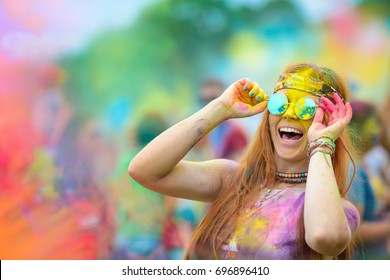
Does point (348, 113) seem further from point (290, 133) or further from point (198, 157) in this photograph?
point (198, 157)

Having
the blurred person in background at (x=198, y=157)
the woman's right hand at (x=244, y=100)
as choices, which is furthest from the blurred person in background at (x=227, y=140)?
the woman's right hand at (x=244, y=100)

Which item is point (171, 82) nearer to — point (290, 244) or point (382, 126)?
point (382, 126)

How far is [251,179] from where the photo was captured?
261 centimetres

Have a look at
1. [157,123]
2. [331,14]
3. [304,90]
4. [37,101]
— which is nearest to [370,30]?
[331,14]

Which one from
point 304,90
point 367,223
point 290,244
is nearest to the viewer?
point 290,244

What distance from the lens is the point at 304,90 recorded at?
2561 mm

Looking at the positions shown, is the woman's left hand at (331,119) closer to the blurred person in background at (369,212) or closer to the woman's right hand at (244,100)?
the woman's right hand at (244,100)

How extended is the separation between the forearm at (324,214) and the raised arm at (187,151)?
41 centimetres

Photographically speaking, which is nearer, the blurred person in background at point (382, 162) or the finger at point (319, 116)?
the finger at point (319, 116)

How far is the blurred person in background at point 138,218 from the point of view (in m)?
4.87

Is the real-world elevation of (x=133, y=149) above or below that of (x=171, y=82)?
below

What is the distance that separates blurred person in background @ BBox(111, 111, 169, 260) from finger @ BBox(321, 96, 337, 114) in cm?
255

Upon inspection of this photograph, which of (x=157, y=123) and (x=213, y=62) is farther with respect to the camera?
(x=213, y=62)

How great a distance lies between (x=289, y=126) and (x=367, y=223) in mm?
2164
